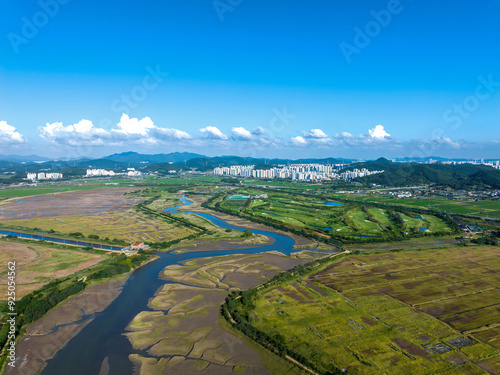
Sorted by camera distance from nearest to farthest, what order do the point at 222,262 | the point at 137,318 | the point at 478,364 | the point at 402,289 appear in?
the point at 478,364, the point at 137,318, the point at 402,289, the point at 222,262

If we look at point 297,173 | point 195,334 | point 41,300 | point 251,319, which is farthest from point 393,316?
point 297,173


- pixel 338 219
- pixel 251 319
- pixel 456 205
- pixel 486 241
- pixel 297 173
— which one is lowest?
pixel 251 319

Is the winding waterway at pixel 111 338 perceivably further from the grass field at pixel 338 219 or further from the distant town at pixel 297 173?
the distant town at pixel 297 173

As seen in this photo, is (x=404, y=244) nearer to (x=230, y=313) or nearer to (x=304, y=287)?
(x=304, y=287)

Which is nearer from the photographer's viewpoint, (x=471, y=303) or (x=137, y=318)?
(x=137, y=318)

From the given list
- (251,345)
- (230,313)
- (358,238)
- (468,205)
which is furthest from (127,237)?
(468,205)

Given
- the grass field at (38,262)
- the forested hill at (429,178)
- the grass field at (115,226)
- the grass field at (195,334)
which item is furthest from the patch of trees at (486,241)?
the forested hill at (429,178)

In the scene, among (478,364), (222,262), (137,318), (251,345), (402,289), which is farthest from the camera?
(222,262)

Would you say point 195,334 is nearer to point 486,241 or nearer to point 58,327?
point 58,327
